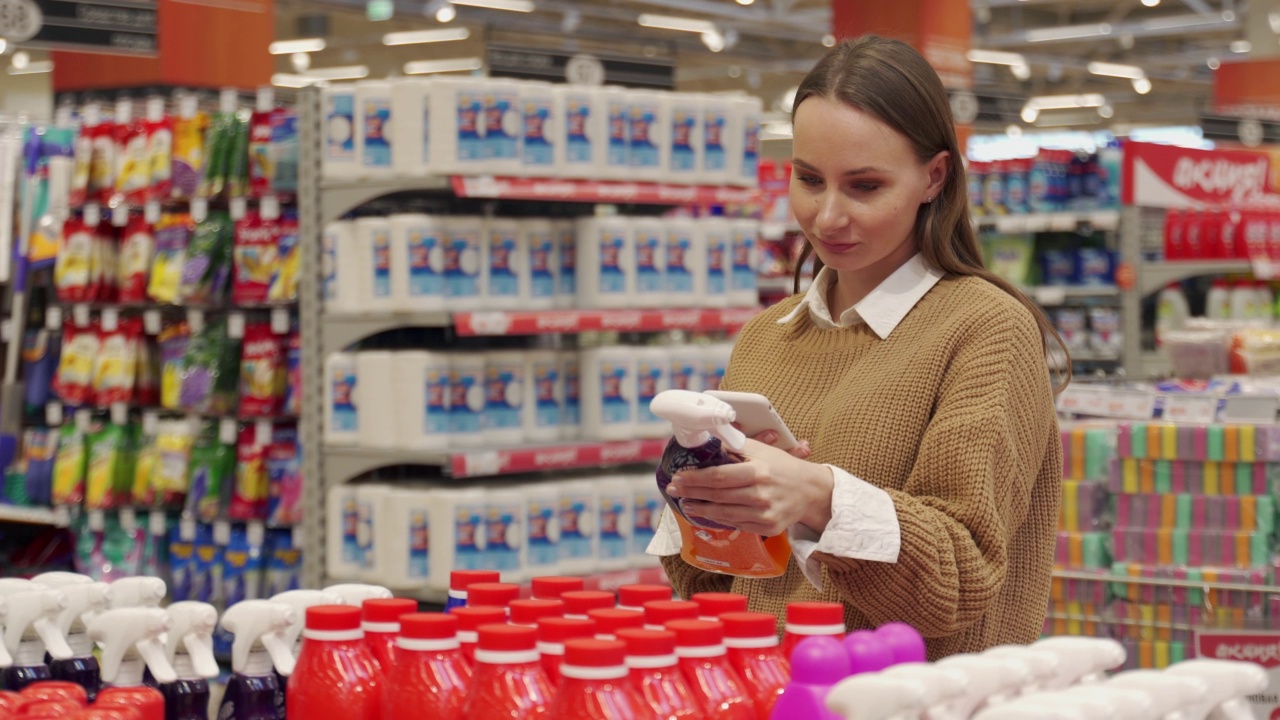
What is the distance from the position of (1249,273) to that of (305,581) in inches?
178

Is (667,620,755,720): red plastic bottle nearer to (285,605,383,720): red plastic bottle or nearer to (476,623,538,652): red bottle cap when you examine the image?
(476,623,538,652): red bottle cap

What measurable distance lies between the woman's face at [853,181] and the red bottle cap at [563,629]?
0.64m

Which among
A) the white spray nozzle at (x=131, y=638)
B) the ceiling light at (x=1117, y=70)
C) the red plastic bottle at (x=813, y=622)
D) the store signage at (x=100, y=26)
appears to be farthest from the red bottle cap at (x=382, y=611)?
the ceiling light at (x=1117, y=70)

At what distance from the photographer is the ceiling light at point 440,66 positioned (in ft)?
66.2

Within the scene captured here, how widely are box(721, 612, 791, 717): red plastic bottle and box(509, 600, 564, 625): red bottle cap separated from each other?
205 millimetres

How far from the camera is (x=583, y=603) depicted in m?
1.72

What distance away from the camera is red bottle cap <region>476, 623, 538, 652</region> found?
1491 millimetres

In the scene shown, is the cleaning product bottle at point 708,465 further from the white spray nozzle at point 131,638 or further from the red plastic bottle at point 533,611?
the white spray nozzle at point 131,638

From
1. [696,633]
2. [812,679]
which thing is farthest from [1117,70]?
[812,679]

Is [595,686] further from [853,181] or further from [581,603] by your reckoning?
[853,181]

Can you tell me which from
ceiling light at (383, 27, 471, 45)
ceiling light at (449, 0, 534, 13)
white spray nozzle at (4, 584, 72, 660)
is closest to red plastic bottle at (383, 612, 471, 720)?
white spray nozzle at (4, 584, 72, 660)

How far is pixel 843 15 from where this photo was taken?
11.9 meters

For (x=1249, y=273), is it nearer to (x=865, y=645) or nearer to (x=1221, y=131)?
(x=1221, y=131)

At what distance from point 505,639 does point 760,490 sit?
12.8 inches
